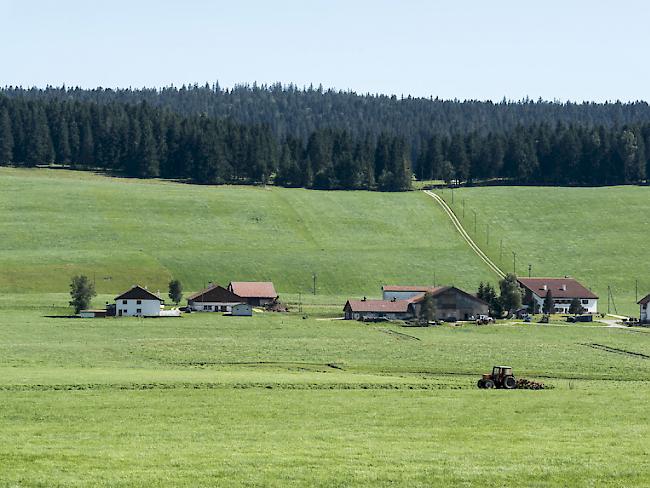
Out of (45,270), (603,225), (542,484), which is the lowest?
(542,484)

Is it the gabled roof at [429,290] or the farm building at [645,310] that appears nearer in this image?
the farm building at [645,310]

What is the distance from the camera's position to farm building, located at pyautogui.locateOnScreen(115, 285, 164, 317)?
118438mm

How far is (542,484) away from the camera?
3098 cm

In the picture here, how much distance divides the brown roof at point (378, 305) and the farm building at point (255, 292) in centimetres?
1397

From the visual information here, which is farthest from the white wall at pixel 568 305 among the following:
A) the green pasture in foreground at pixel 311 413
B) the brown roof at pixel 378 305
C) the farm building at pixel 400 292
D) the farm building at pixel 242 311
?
the green pasture in foreground at pixel 311 413

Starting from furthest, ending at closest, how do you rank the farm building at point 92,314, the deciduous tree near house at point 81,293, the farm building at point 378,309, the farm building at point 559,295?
the farm building at point 559,295 < the farm building at point 378,309 < the deciduous tree near house at point 81,293 < the farm building at point 92,314

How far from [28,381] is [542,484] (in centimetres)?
3220

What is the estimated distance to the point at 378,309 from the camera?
408ft

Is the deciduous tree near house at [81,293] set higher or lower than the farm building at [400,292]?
lower

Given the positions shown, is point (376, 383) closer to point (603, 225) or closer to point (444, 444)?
point (444, 444)

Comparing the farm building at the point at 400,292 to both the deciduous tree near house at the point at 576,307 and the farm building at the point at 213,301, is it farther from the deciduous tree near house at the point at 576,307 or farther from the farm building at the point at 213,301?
the farm building at the point at 213,301

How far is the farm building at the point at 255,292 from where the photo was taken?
135875 millimetres

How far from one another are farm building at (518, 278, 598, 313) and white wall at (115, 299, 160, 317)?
48.3 metres

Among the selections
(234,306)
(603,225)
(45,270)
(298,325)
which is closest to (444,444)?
(298,325)
